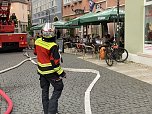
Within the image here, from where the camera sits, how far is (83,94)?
8.86m

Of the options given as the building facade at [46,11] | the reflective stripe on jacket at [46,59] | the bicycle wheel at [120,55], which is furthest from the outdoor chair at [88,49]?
the building facade at [46,11]

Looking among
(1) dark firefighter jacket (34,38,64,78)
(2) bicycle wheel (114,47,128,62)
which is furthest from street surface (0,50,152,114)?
(2) bicycle wheel (114,47,128,62)

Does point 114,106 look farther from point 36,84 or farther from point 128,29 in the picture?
point 128,29

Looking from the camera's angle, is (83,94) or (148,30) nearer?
(83,94)

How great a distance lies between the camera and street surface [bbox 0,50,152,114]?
287 inches

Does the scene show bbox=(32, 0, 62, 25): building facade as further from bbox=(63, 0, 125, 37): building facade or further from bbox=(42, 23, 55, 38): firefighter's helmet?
bbox=(42, 23, 55, 38): firefighter's helmet

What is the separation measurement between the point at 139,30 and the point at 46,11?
37.3 metres

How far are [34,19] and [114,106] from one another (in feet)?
192

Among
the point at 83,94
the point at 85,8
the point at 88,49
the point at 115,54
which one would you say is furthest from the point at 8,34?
the point at 83,94

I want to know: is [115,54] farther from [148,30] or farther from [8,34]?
[8,34]

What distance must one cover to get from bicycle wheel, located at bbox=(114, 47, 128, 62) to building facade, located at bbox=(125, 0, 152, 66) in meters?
0.33

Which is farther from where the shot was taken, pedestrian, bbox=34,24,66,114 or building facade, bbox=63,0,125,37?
building facade, bbox=63,0,125,37

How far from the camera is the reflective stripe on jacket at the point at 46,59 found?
629 cm

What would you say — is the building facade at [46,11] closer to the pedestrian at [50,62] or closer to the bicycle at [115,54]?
the bicycle at [115,54]
